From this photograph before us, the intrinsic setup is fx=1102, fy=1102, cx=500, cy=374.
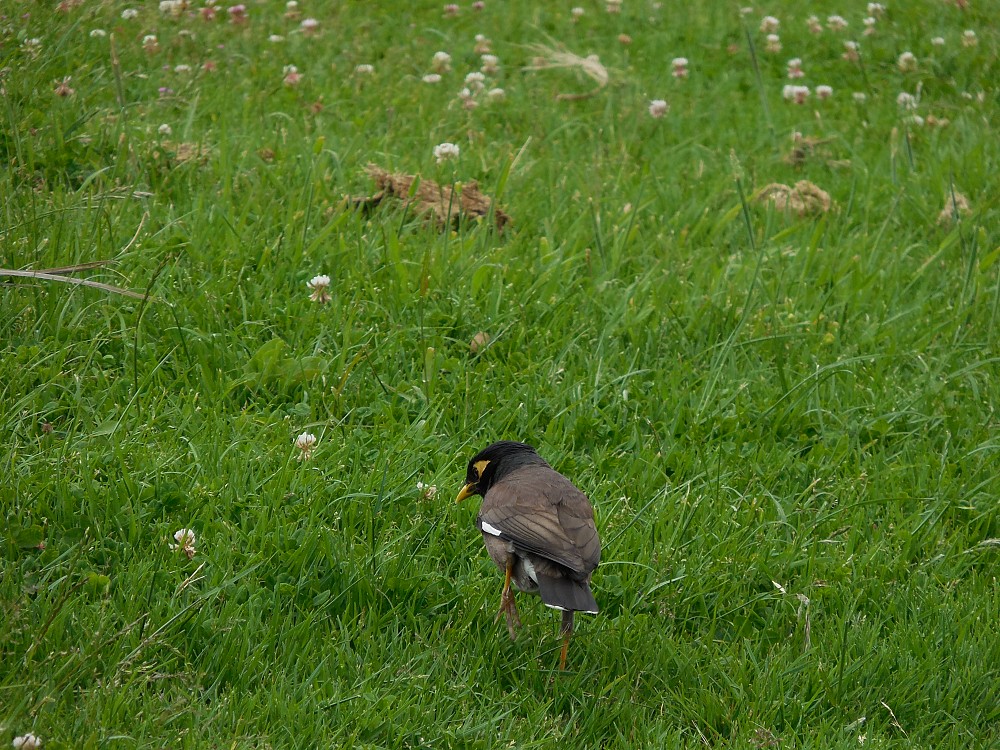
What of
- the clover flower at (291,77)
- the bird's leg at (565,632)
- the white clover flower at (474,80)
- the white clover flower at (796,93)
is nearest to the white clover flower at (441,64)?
the white clover flower at (474,80)

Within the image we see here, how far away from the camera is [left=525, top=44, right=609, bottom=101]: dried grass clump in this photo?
8320 millimetres

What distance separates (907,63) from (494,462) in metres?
7.11

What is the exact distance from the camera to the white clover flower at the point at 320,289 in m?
5.43

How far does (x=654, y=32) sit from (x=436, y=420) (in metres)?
6.35

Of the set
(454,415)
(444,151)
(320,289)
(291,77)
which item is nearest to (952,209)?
(444,151)

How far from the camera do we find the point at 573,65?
8.34 meters

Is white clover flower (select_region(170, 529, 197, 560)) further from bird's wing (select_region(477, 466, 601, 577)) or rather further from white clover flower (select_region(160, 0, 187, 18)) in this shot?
white clover flower (select_region(160, 0, 187, 18))

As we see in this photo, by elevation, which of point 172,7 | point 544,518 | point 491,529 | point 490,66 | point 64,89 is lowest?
point 490,66

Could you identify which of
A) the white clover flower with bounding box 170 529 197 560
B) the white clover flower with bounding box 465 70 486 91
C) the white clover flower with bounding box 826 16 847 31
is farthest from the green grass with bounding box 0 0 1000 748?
the white clover flower with bounding box 826 16 847 31

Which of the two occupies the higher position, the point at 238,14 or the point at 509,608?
the point at 238,14

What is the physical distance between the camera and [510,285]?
5801 millimetres

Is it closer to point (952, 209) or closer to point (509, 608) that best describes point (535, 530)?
point (509, 608)

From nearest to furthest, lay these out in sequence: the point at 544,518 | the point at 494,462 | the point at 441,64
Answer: the point at 544,518 → the point at 494,462 → the point at 441,64

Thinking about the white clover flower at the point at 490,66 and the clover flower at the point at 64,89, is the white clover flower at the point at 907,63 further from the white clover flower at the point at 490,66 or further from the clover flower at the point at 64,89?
the clover flower at the point at 64,89
